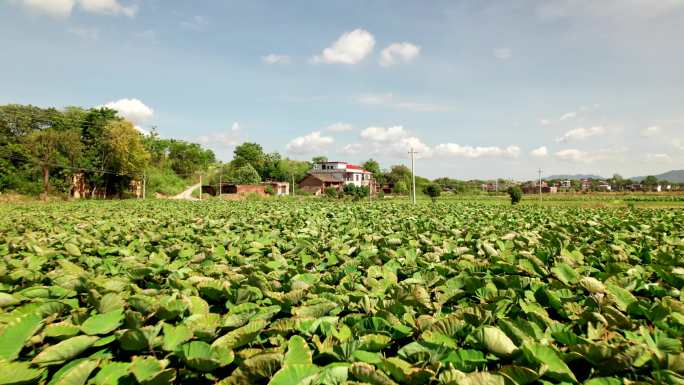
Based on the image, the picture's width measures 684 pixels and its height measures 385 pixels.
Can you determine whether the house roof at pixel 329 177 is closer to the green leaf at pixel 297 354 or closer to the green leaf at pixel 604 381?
the green leaf at pixel 297 354

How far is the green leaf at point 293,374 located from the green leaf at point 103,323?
0.92 metres

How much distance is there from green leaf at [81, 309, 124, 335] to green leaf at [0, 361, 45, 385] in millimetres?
250

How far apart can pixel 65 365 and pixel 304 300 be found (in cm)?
106

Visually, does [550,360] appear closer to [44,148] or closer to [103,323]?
[103,323]

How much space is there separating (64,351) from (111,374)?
288mm

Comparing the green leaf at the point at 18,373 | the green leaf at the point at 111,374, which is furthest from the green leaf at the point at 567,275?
the green leaf at the point at 18,373

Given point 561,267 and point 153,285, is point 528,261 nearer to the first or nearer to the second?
point 561,267

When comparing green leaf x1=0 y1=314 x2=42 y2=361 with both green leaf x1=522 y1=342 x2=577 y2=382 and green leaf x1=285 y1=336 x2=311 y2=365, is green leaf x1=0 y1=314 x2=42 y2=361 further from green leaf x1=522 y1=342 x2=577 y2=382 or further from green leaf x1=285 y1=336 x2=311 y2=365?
green leaf x1=522 y1=342 x2=577 y2=382

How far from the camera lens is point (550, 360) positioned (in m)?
1.18

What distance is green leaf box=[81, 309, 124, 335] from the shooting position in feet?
5.19

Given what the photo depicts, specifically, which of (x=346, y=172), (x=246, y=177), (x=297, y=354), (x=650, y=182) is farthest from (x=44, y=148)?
(x=650, y=182)

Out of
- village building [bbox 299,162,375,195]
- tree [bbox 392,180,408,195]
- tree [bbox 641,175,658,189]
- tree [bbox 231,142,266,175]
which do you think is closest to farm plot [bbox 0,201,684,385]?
village building [bbox 299,162,375,195]

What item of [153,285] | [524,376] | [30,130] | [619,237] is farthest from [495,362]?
[30,130]

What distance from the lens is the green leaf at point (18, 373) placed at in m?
1.23
